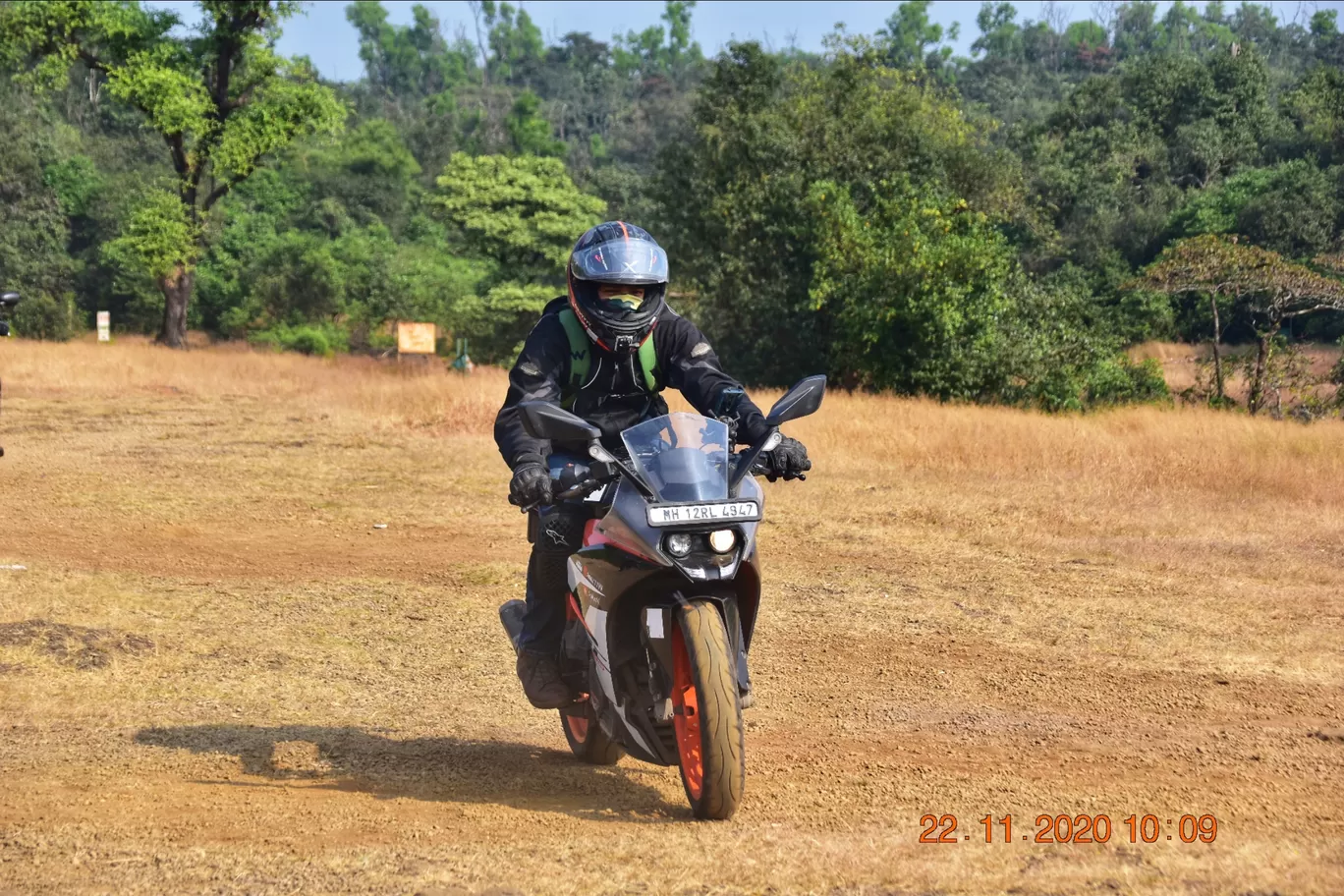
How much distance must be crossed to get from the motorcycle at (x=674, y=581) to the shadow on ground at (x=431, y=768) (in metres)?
0.36

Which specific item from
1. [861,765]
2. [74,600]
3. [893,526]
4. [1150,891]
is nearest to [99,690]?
[74,600]

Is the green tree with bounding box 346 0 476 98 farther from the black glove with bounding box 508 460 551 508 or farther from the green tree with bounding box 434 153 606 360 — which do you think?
the black glove with bounding box 508 460 551 508

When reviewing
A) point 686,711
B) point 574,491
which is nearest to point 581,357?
point 574,491

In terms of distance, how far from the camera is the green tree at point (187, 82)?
36812 millimetres

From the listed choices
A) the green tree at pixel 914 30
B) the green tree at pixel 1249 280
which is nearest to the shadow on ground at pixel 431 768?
the green tree at pixel 1249 280

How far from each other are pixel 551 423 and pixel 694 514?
58 cm

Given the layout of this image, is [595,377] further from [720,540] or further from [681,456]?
[720,540]

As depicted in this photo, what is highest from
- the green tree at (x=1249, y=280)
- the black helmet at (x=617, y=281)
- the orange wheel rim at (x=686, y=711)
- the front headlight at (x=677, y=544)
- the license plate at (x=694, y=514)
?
the green tree at (x=1249, y=280)

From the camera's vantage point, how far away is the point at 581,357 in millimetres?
5324

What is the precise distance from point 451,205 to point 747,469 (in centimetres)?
3734

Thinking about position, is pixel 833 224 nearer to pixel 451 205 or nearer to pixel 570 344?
pixel 451 205

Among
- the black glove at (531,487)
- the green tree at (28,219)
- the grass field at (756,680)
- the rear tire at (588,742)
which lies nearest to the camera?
the grass field at (756,680)

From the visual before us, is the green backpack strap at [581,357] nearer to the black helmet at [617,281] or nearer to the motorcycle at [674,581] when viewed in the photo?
the black helmet at [617,281]

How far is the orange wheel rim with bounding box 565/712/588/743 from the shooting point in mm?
5754
